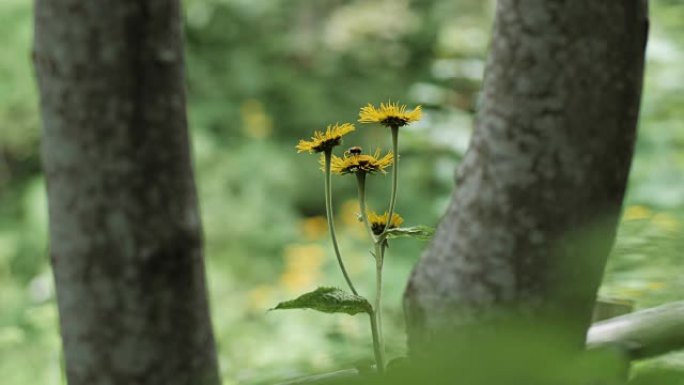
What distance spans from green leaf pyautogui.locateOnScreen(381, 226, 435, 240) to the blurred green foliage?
1081 mm

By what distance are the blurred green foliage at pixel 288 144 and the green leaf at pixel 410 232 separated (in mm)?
A: 1081

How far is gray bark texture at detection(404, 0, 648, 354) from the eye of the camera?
86cm

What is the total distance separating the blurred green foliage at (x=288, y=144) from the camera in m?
2.34

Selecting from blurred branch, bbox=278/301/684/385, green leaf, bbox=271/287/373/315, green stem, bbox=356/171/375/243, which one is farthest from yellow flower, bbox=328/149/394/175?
blurred branch, bbox=278/301/684/385

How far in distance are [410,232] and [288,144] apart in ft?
8.54

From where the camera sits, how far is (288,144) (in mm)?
3449

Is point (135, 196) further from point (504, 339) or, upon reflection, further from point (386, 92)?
point (386, 92)

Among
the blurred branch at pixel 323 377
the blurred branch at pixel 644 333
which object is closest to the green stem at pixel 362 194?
the blurred branch at pixel 323 377

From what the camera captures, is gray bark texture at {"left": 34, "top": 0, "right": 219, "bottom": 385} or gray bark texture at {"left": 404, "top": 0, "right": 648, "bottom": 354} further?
gray bark texture at {"left": 404, "top": 0, "right": 648, "bottom": 354}

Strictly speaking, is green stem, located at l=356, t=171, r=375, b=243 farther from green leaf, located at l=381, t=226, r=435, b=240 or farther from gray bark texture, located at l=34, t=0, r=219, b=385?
gray bark texture, located at l=34, t=0, r=219, b=385

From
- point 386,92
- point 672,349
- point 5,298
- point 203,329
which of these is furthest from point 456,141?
point 203,329

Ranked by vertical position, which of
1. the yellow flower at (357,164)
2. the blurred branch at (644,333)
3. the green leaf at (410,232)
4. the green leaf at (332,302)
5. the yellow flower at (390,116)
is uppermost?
the yellow flower at (390,116)

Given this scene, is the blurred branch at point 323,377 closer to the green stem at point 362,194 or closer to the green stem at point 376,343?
the green stem at point 376,343

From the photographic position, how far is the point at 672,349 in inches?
36.6
